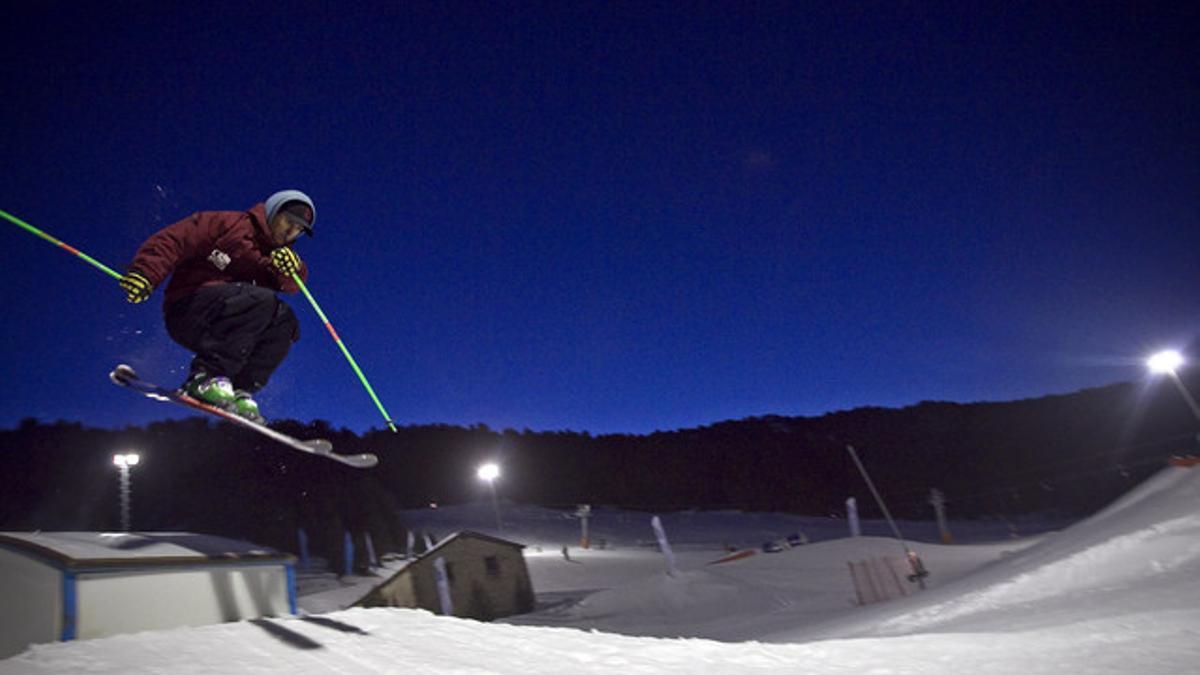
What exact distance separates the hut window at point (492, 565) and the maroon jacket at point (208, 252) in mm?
19417

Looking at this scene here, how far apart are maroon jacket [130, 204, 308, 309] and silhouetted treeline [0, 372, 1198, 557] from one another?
25.1 meters

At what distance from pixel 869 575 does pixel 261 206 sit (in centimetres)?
1359

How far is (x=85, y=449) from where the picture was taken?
3644cm

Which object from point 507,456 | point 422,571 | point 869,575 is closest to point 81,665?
point 869,575

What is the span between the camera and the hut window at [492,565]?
21339 mm

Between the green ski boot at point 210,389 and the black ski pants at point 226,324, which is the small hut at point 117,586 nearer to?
the green ski boot at point 210,389

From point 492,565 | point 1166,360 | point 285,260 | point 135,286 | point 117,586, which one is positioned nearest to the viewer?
point 135,286

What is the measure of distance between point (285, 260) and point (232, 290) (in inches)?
17.5

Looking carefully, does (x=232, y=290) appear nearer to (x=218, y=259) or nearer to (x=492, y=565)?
(x=218, y=259)

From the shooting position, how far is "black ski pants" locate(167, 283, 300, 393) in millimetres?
3725

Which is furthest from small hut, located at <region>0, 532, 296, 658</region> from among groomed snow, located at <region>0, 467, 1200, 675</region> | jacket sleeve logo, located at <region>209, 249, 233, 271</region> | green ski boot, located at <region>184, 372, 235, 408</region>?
jacket sleeve logo, located at <region>209, 249, 233, 271</region>

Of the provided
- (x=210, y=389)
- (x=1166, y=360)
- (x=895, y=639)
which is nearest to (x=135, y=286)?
(x=210, y=389)

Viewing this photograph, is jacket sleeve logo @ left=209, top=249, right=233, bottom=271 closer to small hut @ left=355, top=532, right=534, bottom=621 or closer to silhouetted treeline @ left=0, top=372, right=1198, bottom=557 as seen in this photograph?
small hut @ left=355, top=532, right=534, bottom=621

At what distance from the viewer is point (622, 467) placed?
57.8 metres
